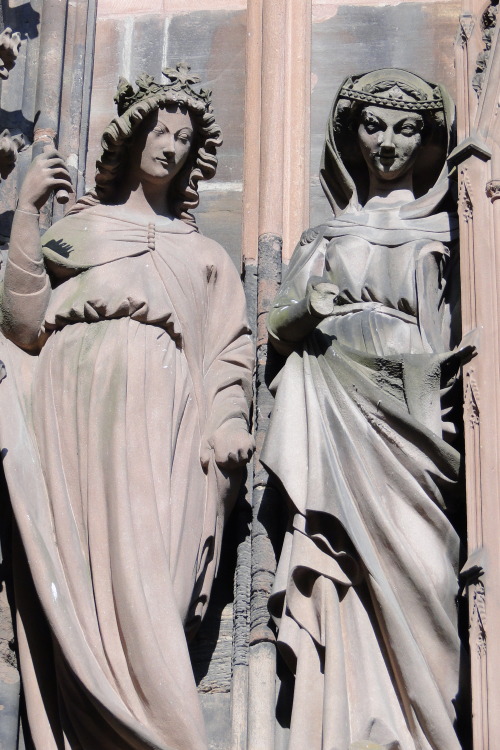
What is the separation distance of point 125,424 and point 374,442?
0.89m

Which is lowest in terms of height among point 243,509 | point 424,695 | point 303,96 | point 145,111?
point 424,695

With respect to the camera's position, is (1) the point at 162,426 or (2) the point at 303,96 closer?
(1) the point at 162,426

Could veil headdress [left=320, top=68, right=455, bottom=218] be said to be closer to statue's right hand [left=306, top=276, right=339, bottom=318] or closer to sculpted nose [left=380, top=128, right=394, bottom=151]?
sculpted nose [left=380, top=128, right=394, bottom=151]

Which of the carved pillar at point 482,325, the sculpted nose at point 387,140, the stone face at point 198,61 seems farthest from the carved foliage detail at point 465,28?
the stone face at point 198,61

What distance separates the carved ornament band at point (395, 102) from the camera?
812 centimetres

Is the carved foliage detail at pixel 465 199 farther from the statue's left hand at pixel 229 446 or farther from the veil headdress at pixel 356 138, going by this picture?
the statue's left hand at pixel 229 446

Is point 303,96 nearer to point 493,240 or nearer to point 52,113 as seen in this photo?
point 52,113

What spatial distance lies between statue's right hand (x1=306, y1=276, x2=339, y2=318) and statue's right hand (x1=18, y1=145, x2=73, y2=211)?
981 mm

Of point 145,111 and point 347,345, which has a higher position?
point 145,111

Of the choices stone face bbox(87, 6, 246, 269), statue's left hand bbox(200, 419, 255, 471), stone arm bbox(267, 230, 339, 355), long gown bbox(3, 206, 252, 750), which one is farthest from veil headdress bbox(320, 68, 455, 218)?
statue's left hand bbox(200, 419, 255, 471)

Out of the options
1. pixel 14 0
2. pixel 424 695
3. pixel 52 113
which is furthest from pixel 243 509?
pixel 14 0

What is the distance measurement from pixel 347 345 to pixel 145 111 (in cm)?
118

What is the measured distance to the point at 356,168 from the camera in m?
8.38

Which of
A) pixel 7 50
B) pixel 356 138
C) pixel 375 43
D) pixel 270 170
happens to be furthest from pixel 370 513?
pixel 375 43
